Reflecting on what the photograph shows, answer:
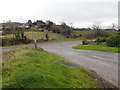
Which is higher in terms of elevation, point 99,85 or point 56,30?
point 56,30

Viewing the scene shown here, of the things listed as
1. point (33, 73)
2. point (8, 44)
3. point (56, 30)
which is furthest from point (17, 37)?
point (33, 73)

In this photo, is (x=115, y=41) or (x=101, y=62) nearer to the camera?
(x=101, y=62)

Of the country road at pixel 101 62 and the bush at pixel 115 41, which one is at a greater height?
the bush at pixel 115 41

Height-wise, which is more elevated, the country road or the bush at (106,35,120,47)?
the bush at (106,35,120,47)

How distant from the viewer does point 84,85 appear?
589 centimetres

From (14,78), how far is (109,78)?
490 centimetres

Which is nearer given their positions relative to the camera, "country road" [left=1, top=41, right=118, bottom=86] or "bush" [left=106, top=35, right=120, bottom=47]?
"country road" [left=1, top=41, right=118, bottom=86]

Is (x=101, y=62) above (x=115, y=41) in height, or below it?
below

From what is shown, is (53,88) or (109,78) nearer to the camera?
(53,88)

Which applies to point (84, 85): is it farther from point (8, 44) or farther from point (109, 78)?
point (8, 44)

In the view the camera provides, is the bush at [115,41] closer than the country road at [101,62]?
No

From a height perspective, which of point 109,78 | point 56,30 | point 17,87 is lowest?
point 109,78

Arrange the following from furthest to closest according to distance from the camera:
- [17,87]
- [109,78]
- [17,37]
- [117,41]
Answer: [17,37], [117,41], [109,78], [17,87]

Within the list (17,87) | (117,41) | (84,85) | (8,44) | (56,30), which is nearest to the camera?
(17,87)
